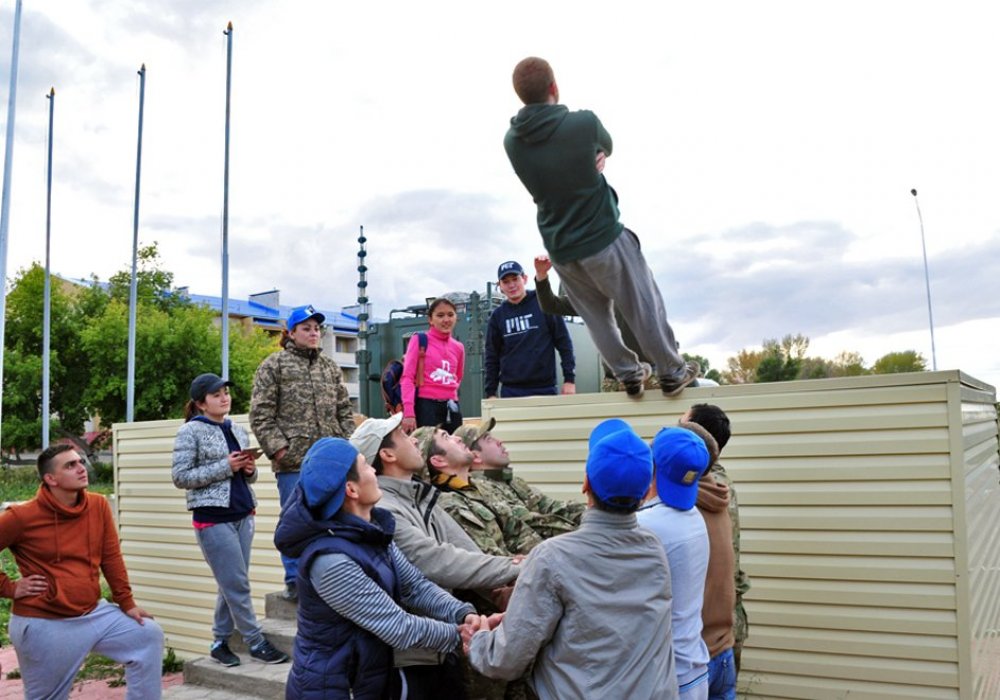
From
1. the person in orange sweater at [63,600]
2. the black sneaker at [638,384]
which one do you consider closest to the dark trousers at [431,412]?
the black sneaker at [638,384]

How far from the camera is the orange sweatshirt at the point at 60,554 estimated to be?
4.93m

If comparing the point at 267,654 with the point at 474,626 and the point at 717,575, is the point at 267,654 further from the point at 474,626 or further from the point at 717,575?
the point at 717,575

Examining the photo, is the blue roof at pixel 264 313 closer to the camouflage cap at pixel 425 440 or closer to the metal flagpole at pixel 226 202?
the metal flagpole at pixel 226 202

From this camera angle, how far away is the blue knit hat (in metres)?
3.16

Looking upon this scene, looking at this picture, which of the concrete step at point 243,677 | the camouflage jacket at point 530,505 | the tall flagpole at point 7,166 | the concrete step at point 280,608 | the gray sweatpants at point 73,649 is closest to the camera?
the camouflage jacket at point 530,505

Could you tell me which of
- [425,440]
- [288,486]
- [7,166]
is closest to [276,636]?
[288,486]

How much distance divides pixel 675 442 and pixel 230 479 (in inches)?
147

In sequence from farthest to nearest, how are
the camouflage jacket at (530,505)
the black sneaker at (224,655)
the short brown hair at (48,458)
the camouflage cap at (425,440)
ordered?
the black sneaker at (224,655)
the short brown hair at (48,458)
the camouflage jacket at (530,505)
the camouflage cap at (425,440)

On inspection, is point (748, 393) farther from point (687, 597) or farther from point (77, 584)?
point (77, 584)

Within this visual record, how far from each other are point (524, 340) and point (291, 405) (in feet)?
5.84

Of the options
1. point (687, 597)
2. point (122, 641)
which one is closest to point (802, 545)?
point (687, 597)

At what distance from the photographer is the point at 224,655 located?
5566 millimetres

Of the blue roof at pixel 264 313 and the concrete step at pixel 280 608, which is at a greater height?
the blue roof at pixel 264 313

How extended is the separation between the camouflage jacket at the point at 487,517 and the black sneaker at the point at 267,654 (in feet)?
6.79
